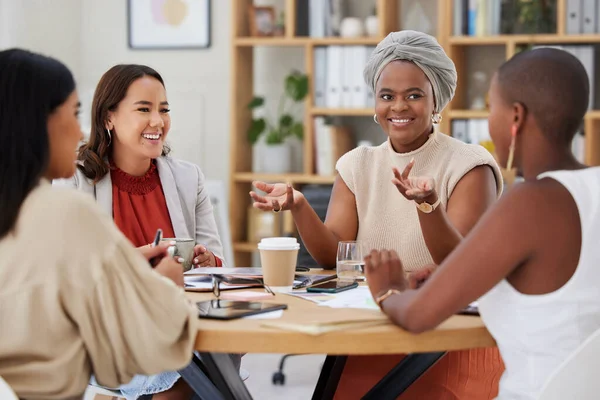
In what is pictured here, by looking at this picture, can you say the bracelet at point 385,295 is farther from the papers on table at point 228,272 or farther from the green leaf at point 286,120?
the green leaf at point 286,120

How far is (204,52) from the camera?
545 cm

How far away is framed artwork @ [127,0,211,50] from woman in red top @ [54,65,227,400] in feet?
9.15

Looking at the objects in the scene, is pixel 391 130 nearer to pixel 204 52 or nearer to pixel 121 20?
pixel 204 52

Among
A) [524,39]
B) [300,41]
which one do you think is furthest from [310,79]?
[524,39]

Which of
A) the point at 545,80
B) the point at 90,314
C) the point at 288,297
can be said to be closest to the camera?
the point at 90,314

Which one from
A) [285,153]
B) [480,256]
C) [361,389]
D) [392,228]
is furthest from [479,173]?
[285,153]

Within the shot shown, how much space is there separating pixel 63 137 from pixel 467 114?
346 cm

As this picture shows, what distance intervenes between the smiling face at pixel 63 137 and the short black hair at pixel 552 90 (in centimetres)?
78

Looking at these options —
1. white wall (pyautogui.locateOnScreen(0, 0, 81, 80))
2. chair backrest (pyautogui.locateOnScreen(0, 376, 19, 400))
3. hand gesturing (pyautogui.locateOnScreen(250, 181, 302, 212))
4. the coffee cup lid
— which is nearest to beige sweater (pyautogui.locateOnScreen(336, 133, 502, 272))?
hand gesturing (pyautogui.locateOnScreen(250, 181, 302, 212))

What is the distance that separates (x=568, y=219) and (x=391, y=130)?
3.79 ft

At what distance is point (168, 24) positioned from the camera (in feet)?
18.0

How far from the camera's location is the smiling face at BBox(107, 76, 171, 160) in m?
2.62

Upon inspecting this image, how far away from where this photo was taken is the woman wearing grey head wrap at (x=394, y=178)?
2336mm

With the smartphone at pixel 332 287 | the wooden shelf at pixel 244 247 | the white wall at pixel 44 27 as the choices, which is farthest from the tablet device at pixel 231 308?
the white wall at pixel 44 27
